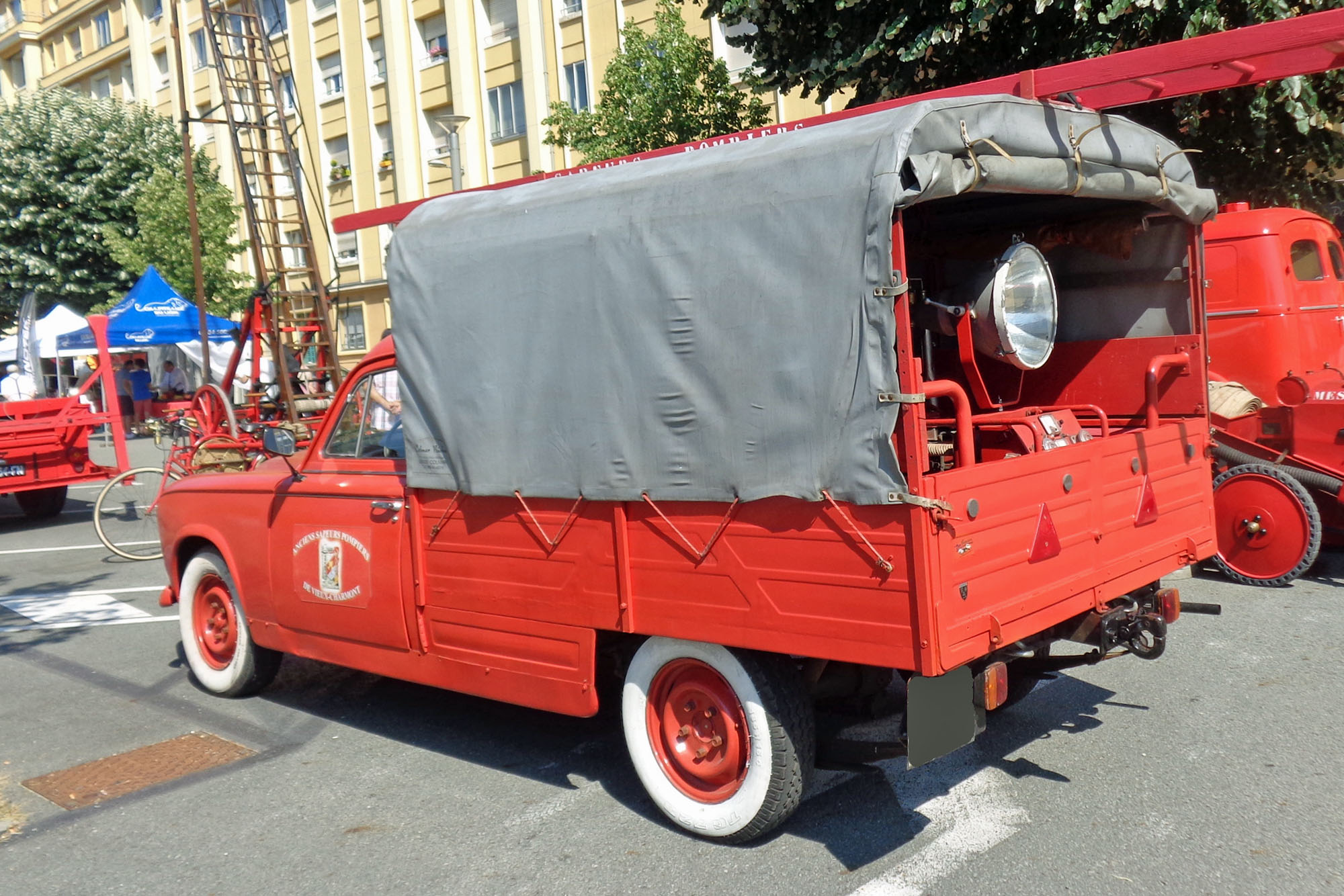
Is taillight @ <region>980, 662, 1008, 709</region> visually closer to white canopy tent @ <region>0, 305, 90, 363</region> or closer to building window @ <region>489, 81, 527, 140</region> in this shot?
white canopy tent @ <region>0, 305, 90, 363</region>

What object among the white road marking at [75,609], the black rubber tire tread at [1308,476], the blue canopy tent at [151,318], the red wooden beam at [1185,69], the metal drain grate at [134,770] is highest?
the blue canopy tent at [151,318]

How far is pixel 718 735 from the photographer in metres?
4.23

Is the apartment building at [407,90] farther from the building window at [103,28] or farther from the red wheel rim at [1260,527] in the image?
the red wheel rim at [1260,527]

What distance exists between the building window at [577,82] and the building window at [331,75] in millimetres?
8892

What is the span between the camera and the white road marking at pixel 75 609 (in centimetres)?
845

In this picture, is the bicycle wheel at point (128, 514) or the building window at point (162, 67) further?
the building window at point (162, 67)

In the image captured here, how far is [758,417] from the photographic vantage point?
3.90 meters

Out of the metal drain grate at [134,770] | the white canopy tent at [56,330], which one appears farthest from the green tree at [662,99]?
the white canopy tent at [56,330]

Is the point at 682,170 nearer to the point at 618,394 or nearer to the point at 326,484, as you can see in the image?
the point at 618,394

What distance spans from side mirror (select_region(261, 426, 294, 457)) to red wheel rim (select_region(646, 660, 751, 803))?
2.11 m

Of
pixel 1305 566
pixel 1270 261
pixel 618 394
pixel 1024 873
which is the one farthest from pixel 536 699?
pixel 1270 261

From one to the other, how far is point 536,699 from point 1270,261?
21.5 ft

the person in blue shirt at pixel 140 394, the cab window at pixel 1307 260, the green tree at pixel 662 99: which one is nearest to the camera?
the cab window at pixel 1307 260

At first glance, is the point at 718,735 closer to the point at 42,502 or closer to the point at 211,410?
the point at 211,410
